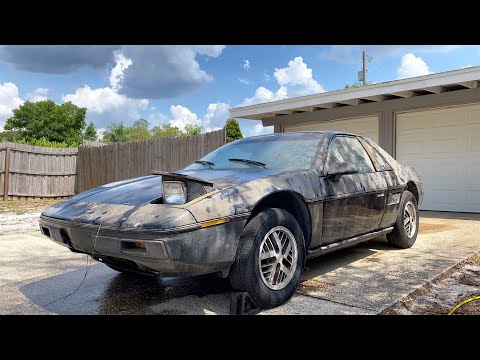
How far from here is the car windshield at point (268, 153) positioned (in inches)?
146

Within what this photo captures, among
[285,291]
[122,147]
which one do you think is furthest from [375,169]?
[122,147]

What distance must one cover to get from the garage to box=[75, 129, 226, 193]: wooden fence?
2698 millimetres

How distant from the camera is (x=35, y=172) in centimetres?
1462

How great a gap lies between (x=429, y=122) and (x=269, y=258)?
8.08m

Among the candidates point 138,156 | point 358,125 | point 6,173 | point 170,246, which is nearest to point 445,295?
point 170,246

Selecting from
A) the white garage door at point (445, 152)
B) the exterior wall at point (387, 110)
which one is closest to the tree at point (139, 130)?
the exterior wall at point (387, 110)

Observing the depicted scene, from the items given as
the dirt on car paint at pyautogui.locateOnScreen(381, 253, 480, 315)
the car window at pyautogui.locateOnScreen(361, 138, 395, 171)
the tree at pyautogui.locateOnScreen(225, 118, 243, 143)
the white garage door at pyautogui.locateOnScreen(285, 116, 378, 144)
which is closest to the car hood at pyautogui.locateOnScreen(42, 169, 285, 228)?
the dirt on car paint at pyautogui.locateOnScreen(381, 253, 480, 315)

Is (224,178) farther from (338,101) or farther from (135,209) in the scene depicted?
(338,101)

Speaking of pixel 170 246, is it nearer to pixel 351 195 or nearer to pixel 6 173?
pixel 351 195

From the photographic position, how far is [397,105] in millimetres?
9852

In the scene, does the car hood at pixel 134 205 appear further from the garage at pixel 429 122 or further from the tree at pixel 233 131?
the tree at pixel 233 131
